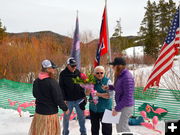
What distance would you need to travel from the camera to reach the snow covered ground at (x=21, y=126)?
199 inches

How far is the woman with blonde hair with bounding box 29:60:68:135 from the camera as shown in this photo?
3.39 m

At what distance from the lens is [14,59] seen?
14.7 metres

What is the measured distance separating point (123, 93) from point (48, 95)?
3.71 ft

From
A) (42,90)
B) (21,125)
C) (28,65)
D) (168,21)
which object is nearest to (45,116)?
(42,90)

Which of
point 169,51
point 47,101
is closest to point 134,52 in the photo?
point 169,51

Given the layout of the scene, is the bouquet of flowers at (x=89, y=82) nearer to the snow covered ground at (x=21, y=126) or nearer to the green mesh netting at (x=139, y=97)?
the snow covered ground at (x=21, y=126)

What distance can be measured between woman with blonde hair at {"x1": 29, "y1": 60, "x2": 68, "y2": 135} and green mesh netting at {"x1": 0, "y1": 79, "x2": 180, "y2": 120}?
3468 millimetres

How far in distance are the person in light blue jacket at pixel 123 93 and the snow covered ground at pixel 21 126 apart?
183 cm

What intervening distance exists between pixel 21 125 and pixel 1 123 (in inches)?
20.8

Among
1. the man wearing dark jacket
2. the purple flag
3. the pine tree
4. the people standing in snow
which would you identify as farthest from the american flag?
the pine tree

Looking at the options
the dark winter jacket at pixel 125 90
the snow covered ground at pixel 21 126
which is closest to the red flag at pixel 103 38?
the snow covered ground at pixel 21 126

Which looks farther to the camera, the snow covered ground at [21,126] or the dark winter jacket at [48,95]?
the snow covered ground at [21,126]

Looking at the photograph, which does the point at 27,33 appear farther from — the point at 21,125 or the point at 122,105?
the point at 122,105

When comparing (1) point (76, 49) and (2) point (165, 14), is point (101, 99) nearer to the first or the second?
(1) point (76, 49)
